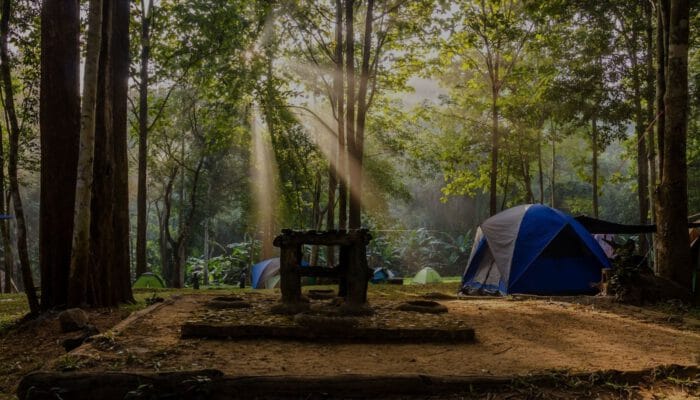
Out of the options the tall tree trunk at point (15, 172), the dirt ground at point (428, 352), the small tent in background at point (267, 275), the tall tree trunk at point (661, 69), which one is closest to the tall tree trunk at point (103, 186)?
the tall tree trunk at point (15, 172)

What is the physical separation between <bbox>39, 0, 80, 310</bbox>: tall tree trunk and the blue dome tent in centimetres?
828

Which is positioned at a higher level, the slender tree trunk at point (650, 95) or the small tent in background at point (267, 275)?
the slender tree trunk at point (650, 95)

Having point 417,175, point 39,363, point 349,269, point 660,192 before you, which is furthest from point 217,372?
point 417,175

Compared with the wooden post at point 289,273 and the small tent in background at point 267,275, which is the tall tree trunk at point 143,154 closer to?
the small tent in background at point 267,275

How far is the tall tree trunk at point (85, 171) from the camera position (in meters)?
6.29

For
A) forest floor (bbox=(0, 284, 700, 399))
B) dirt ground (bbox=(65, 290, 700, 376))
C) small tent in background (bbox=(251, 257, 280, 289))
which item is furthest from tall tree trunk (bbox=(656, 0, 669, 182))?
small tent in background (bbox=(251, 257, 280, 289))

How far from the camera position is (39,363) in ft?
15.1

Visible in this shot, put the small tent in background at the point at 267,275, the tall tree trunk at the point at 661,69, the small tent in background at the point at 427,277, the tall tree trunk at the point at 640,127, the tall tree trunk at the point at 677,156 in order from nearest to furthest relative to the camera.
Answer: the tall tree trunk at the point at 677,156 → the tall tree trunk at the point at 661,69 → the tall tree trunk at the point at 640,127 → the small tent in background at the point at 267,275 → the small tent in background at the point at 427,277

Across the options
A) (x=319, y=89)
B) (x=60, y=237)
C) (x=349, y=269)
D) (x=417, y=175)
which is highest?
(x=319, y=89)

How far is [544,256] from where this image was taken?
10.6m

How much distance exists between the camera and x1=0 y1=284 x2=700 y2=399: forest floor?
3.96 m

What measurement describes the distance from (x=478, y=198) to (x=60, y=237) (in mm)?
39899

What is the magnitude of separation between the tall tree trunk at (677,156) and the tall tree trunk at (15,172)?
10.1 m

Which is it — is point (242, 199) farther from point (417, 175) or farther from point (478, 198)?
point (478, 198)
